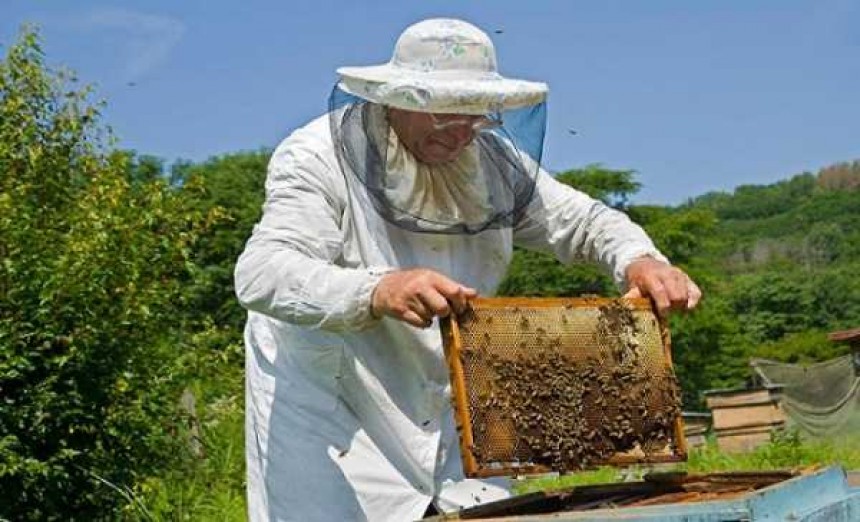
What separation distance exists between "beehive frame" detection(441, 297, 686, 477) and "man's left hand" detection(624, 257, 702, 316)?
0.11ft

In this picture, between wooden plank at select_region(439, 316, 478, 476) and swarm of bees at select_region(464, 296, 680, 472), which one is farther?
swarm of bees at select_region(464, 296, 680, 472)

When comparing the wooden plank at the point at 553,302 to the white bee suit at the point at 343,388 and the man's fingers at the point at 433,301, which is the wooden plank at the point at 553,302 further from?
the white bee suit at the point at 343,388

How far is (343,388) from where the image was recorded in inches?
118

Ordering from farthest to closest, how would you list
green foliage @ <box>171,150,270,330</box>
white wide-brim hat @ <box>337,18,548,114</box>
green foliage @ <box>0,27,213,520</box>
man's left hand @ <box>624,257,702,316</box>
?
green foliage @ <box>171,150,270,330</box> < green foliage @ <box>0,27,213,520</box> < man's left hand @ <box>624,257,702,316</box> < white wide-brim hat @ <box>337,18,548,114</box>

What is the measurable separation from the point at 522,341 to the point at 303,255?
0.49 m

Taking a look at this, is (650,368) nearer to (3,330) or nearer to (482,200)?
(482,200)

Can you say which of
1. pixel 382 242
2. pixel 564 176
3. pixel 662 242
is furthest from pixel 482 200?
pixel 564 176

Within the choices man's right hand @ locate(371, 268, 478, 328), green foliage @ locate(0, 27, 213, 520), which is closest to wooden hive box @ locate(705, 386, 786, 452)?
green foliage @ locate(0, 27, 213, 520)

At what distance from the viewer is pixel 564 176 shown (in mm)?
55625

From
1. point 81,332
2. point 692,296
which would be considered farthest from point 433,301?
point 81,332

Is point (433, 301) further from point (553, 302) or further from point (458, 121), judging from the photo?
point (458, 121)

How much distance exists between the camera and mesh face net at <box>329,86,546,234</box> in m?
3.00

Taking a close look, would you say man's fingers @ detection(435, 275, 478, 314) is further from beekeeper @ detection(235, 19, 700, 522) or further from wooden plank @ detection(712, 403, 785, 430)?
wooden plank @ detection(712, 403, 785, 430)

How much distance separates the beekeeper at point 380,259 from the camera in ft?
9.52
